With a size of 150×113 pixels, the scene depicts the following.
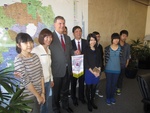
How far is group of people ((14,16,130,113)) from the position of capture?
1.50 m

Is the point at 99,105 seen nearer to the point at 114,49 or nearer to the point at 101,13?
the point at 114,49

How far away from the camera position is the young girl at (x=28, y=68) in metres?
1.45

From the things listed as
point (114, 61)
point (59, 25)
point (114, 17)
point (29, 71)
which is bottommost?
point (114, 61)

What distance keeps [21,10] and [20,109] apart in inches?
76.8

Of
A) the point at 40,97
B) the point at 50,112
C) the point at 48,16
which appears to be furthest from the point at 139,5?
the point at 40,97

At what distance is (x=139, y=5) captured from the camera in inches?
221

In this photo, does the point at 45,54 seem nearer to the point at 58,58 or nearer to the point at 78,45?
the point at 58,58

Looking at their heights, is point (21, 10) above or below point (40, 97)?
above

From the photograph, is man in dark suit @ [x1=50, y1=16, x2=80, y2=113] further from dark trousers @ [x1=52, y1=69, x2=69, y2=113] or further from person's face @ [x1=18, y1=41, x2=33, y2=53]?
person's face @ [x1=18, y1=41, x2=33, y2=53]

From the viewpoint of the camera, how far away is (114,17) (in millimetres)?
4383

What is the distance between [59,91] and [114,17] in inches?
120

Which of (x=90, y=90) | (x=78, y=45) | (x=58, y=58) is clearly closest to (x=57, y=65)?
(x=58, y=58)

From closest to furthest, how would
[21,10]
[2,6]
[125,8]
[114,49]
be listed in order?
[2,6]
[21,10]
[114,49]
[125,8]

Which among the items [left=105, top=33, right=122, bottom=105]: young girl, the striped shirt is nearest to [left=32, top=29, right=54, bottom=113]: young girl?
the striped shirt
